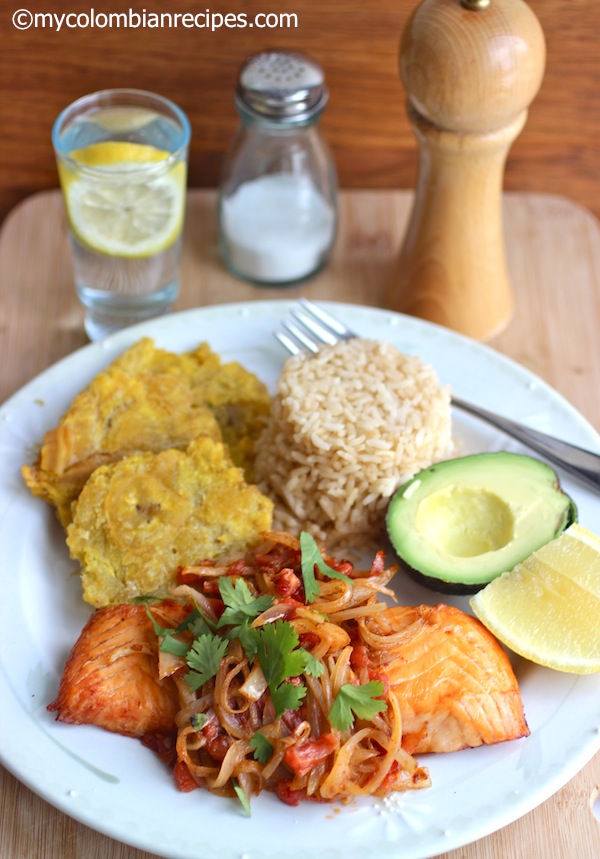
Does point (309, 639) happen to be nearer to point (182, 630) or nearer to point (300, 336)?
point (182, 630)

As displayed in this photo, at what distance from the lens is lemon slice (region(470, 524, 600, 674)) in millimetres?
2623

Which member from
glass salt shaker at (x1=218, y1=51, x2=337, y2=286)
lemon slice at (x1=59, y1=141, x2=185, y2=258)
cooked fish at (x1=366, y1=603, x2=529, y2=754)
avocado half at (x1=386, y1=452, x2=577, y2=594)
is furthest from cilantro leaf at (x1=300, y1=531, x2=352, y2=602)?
glass salt shaker at (x1=218, y1=51, x2=337, y2=286)

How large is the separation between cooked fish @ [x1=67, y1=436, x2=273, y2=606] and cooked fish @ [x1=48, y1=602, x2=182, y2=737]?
19 cm

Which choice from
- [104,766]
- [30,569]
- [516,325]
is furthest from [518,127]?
[104,766]

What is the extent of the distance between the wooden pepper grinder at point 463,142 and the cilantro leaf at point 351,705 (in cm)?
173

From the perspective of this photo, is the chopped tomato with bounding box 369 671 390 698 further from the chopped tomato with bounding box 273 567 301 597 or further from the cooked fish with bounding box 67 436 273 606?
the cooked fish with bounding box 67 436 273 606

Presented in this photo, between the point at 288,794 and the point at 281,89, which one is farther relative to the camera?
the point at 281,89

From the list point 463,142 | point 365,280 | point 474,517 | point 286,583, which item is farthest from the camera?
point 365,280

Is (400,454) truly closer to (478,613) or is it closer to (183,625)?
→ (478,613)

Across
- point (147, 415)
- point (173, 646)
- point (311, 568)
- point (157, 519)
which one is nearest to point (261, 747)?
point (173, 646)

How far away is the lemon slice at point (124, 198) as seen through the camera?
3.44m

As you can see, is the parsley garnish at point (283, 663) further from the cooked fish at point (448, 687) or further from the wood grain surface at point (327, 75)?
the wood grain surface at point (327, 75)

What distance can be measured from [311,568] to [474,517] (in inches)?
22.3

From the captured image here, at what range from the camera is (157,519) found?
2883 mm
